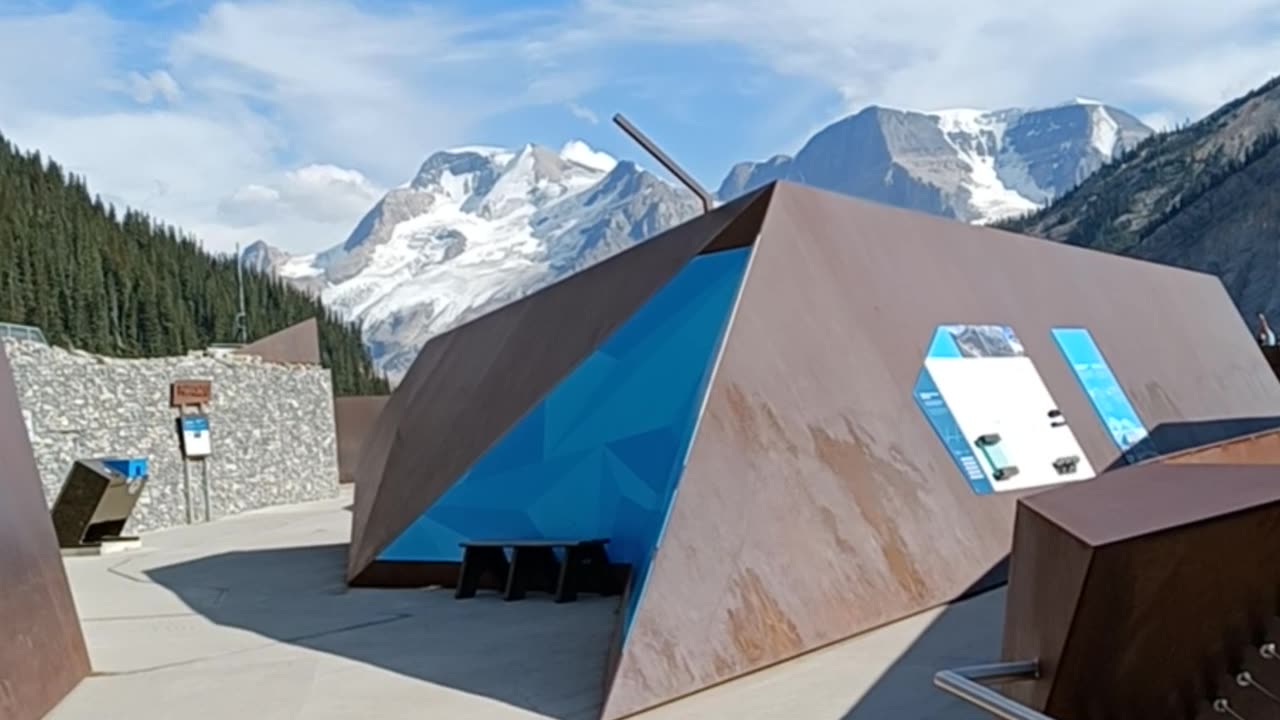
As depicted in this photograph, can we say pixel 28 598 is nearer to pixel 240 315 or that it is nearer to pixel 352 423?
pixel 352 423

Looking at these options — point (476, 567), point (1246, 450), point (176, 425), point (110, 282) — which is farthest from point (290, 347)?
point (1246, 450)

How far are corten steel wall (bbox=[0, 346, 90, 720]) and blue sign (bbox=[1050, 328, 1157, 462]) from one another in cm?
730

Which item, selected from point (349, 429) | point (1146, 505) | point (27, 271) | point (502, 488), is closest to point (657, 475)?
point (502, 488)

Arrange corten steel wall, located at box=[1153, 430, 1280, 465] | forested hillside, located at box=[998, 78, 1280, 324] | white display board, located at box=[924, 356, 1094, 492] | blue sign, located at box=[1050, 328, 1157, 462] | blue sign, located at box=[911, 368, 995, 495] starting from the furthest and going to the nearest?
forested hillside, located at box=[998, 78, 1280, 324] → blue sign, located at box=[1050, 328, 1157, 462] → white display board, located at box=[924, 356, 1094, 492] → blue sign, located at box=[911, 368, 995, 495] → corten steel wall, located at box=[1153, 430, 1280, 465]

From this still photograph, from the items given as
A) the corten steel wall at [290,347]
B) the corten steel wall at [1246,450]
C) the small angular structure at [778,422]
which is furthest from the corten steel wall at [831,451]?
the corten steel wall at [290,347]

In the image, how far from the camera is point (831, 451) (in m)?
6.57

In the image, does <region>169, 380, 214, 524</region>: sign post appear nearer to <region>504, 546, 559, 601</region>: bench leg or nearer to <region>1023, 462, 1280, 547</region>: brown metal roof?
<region>504, 546, 559, 601</region>: bench leg

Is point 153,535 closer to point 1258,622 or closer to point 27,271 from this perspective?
point 27,271

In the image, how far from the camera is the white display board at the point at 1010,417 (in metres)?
7.63

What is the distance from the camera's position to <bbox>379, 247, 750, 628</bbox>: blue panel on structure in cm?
703

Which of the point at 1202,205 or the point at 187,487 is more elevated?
the point at 1202,205

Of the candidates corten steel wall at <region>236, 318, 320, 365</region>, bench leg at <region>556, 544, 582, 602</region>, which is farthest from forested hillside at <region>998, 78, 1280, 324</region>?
bench leg at <region>556, 544, 582, 602</region>

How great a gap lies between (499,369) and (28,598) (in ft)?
14.6

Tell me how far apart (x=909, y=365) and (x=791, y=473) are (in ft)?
5.64
